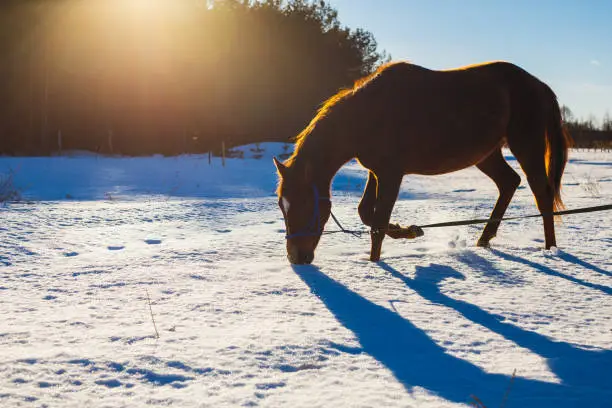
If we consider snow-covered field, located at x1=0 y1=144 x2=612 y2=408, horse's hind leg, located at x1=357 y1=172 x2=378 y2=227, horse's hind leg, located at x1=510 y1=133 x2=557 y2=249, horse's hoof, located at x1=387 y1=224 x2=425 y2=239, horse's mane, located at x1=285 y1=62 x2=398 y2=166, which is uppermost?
horse's mane, located at x1=285 y1=62 x2=398 y2=166

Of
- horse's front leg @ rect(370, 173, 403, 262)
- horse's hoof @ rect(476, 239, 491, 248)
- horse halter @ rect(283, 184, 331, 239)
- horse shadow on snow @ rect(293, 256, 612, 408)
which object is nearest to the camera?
horse shadow on snow @ rect(293, 256, 612, 408)

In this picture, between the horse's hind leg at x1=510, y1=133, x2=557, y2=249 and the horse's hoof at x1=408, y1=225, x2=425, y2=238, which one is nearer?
the horse's hoof at x1=408, y1=225, x2=425, y2=238

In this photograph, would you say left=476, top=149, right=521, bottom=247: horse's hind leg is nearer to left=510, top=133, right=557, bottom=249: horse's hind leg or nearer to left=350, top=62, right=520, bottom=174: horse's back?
left=510, top=133, right=557, bottom=249: horse's hind leg

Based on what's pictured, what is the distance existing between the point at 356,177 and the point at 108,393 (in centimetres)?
1052

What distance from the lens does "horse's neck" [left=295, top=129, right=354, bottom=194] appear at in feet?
12.4

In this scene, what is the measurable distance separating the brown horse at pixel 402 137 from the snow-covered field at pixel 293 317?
14.9 inches

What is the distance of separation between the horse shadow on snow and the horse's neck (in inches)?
48.5

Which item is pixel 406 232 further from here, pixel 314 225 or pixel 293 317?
pixel 293 317

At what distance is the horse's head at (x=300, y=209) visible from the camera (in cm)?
372

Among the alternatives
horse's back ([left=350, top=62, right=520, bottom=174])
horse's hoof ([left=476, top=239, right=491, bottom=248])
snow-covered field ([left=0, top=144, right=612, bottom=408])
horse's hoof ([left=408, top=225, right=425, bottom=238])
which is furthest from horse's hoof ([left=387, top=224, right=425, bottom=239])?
horse's hoof ([left=476, top=239, right=491, bottom=248])

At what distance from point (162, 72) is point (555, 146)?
1911 centimetres

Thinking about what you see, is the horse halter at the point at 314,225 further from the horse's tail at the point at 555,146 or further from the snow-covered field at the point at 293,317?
the horse's tail at the point at 555,146

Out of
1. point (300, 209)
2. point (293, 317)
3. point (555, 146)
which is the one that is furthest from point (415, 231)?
point (555, 146)

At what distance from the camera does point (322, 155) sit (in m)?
3.82
